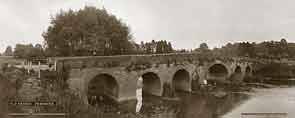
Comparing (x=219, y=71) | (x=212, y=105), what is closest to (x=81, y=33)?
(x=212, y=105)

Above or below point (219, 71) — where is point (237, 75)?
below

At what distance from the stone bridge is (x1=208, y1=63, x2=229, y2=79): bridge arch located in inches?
8.4

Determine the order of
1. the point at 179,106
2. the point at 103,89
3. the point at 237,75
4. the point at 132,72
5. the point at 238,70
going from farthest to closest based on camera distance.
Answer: the point at 238,70, the point at 237,75, the point at 103,89, the point at 132,72, the point at 179,106

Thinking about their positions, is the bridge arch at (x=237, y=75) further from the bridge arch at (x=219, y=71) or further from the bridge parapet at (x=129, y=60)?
the bridge parapet at (x=129, y=60)

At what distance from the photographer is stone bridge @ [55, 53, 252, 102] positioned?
1854 cm

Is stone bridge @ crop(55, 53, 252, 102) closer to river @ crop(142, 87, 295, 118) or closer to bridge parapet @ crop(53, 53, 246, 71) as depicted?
bridge parapet @ crop(53, 53, 246, 71)

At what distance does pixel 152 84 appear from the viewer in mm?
27406

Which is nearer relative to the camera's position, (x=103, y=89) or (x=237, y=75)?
(x=103, y=89)

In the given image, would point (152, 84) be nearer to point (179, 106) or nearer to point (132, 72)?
point (132, 72)

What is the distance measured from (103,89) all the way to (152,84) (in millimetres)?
4614

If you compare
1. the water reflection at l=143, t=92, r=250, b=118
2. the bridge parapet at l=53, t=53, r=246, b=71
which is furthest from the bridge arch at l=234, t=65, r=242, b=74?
the water reflection at l=143, t=92, r=250, b=118

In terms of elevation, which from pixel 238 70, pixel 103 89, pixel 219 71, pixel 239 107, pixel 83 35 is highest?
pixel 83 35

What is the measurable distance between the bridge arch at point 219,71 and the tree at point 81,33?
A: 14.3 m

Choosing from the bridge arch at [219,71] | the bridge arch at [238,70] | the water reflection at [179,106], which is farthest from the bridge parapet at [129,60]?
the bridge arch at [238,70]
